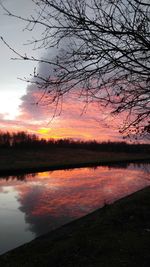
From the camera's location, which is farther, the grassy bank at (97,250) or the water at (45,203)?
the water at (45,203)

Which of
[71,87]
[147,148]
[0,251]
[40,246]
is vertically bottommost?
[0,251]

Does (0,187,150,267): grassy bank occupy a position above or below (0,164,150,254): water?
above

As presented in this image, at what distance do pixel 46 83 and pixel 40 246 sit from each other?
18.9 feet

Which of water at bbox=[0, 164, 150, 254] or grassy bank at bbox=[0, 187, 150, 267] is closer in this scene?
grassy bank at bbox=[0, 187, 150, 267]

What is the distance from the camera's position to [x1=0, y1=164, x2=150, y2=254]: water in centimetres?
1582

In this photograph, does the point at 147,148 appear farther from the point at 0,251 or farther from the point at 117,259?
the point at 0,251

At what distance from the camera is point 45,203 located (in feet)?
75.9

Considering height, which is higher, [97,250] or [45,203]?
[97,250]

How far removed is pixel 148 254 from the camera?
7.88m

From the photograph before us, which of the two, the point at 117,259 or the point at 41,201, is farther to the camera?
the point at 41,201

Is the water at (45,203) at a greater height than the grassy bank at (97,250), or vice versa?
the grassy bank at (97,250)

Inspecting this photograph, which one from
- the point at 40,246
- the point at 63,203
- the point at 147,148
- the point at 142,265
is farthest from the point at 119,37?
the point at 63,203

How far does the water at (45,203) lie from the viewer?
1582 centimetres

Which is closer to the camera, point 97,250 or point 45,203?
point 97,250
